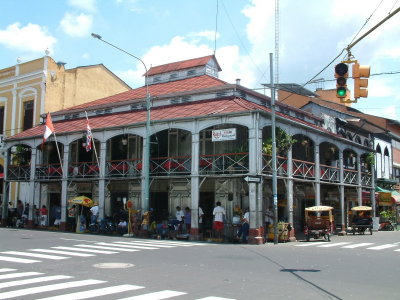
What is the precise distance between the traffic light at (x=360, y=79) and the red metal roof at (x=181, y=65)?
22894 millimetres

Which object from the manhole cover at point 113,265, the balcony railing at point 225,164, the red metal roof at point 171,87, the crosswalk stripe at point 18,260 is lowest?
the crosswalk stripe at point 18,260

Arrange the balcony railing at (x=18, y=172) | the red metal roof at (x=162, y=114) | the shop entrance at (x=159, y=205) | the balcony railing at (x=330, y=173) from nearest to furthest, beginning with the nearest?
the red metal roof at (x=162, y=114) → the shop entrance at (x=159, y=205) → the balcony railing at (x=330, y=173) → the balcony railing at (x=18, y=172)

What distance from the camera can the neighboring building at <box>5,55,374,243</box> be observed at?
890 inches

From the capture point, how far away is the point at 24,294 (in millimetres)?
8289

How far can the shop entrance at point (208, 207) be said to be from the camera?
25.8 meters

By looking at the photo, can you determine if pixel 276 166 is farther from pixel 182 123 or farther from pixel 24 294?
pixel 24 294

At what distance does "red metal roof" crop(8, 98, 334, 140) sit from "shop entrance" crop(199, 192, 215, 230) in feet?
16.1

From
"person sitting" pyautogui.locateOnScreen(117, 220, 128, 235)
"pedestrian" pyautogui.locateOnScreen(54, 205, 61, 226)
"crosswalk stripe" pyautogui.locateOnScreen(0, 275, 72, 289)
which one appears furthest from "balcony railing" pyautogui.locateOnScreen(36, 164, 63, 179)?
"crosswalk stripe" pyautogui.locateOnScreen(0, 275, 72, 289)

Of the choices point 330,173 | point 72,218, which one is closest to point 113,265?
point 72,218

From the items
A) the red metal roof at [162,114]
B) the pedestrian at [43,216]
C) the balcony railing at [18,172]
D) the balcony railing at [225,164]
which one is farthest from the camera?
the balcony railing at [18,172]

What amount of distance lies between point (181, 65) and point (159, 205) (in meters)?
12.9

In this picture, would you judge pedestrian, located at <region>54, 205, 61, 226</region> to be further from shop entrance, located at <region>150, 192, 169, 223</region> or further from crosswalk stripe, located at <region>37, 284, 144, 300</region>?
crosswalk stripe, located at <region>37, 284, 144, 300</region>

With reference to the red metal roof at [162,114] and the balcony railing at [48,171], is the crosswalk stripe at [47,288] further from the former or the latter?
the balcony railing at [48,171]

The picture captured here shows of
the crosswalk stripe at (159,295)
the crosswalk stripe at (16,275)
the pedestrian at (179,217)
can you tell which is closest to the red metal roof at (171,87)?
the pedestrian at (179,217)
